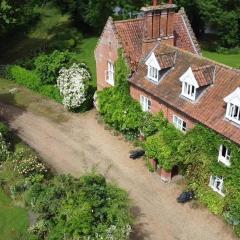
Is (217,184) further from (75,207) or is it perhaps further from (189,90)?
(75,207)

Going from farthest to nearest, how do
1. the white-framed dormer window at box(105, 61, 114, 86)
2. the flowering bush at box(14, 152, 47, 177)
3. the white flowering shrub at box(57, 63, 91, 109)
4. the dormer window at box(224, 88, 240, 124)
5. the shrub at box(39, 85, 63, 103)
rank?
the shrub at box(39, 85, 63, 103)
the white flowering shrub at box(57, 63, 91, 109)
the white-framed dormer window at box(105, 61, 114, 86)
the flowering bush at box(14, 152, 47, 177)
the dormer window at box(224, 88, 240, 124)

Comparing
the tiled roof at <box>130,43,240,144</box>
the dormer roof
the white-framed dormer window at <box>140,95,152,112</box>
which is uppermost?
the dormer roof

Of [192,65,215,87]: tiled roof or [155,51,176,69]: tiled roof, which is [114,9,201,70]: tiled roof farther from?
[192,65,215,87]: tiled roof

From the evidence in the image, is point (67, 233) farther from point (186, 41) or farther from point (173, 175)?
point (186, 41)

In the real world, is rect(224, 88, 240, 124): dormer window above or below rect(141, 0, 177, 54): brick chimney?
below

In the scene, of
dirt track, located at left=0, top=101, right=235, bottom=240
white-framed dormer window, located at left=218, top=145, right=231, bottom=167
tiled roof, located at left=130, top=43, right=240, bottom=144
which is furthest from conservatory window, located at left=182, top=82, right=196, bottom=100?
dirt track, located at left=0, top=101, right=235, bottom=240

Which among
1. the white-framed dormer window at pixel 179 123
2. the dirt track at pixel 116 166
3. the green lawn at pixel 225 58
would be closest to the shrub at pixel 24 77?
the dirt track at pixel 116 166

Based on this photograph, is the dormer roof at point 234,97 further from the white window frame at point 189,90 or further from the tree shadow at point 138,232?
the tree shadow at point 138,232
